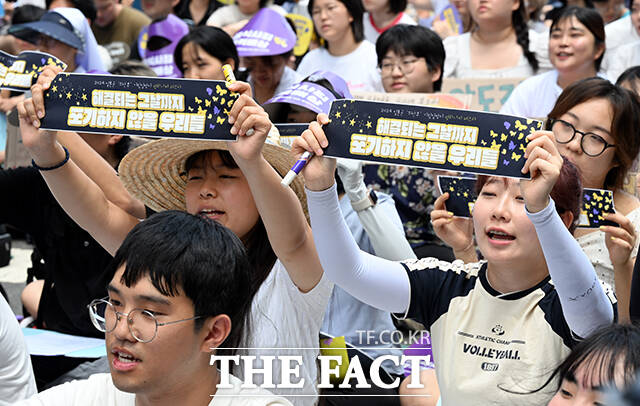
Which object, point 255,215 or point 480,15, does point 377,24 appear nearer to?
point 480,15

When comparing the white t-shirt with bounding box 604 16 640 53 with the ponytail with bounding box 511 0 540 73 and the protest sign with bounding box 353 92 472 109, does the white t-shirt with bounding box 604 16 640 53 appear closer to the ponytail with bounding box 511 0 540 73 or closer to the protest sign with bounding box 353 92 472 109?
the ponytail with bounding box 511 0 540 73

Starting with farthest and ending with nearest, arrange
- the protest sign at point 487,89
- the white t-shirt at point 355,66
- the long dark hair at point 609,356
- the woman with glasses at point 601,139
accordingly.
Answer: the white t-shirt at point 355,66 < the protest sign at point 487,89 < the woman with glasses at point 601,139 < the long dark hair at point 609,356

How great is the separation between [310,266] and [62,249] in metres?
1.39

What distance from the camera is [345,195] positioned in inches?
137

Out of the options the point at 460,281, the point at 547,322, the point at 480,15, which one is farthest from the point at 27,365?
the point at 480,15

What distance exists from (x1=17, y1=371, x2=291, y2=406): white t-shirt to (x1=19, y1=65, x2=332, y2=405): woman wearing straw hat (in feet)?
1.08

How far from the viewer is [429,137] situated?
208 centimetres

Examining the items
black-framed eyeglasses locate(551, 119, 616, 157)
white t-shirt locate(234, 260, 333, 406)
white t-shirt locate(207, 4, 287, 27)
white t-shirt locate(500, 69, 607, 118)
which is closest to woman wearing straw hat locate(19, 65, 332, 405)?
white t-shirt locate(234, 260, 333, 406)

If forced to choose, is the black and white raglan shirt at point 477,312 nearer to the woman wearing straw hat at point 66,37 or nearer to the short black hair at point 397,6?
the woman wearing straw hat at point 66,37

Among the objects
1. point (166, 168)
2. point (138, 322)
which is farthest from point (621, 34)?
point (138, 322)

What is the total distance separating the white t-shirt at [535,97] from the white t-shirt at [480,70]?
385 millimetres

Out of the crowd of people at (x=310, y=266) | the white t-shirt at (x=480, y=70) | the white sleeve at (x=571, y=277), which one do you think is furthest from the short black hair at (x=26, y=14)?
the white sleeve at (x=571, y=277)

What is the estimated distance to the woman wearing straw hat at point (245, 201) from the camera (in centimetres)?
227

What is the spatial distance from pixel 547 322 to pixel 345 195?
1387 millimetres
